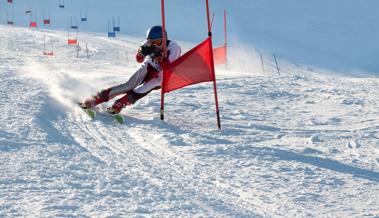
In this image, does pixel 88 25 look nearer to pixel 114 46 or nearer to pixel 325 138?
pixel 114 46

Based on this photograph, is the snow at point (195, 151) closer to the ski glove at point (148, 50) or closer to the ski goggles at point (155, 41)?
the ski glove at point (148, 50)

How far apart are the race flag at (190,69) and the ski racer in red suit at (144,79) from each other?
0.35 m

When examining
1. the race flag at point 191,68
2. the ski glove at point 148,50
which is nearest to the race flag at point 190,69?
the race flag at point 191,68

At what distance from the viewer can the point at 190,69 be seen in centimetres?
439

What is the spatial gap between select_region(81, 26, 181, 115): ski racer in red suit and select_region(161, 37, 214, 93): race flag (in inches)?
13.8

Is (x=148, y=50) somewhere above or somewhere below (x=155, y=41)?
below

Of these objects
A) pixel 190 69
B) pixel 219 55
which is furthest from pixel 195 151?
pixel 219 55

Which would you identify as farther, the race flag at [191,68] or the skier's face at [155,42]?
the skier's face at [155,42]

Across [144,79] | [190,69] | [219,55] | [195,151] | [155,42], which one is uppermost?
[155,42]

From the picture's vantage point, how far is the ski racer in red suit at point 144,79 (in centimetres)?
482

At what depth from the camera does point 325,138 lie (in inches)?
151

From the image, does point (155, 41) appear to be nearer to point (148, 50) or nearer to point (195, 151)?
point (148, 50)

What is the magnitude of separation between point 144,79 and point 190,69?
39.8 inches

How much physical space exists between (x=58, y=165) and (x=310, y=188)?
1982mm
